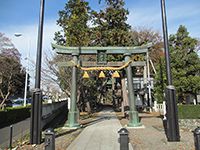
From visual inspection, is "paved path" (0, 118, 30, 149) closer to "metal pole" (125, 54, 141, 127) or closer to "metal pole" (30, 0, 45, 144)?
"metal pole" (30, 0, 45, 144)

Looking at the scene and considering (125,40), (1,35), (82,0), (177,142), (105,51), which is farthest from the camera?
(1,35)

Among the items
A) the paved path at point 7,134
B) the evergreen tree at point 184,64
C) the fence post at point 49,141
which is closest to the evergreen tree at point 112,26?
the evergreen tree at point 184,64

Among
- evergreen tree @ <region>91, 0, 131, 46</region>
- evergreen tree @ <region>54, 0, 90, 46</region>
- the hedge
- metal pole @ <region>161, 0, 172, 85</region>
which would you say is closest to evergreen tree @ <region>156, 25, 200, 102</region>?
evergreen tree @ <region>91, 0, 131, 46</region>

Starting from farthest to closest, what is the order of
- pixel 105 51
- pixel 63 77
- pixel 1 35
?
pixel 1 35, pixel 63 77, pixel 105 51

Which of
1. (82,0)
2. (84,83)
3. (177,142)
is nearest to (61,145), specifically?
(177,142)

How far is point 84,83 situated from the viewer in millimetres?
24734

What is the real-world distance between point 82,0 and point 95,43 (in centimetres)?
648

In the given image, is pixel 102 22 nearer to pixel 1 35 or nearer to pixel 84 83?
pixel 84 83

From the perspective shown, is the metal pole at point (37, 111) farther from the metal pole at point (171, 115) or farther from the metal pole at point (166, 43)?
the metal pole at point (166, 43)

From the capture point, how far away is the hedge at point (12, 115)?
16.1 metres

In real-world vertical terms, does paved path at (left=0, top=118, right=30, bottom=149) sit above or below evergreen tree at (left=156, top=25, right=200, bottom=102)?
below

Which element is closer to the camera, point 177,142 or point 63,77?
point 177,142

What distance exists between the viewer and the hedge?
16.1 metres

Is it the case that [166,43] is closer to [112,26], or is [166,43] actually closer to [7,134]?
[7,134]
